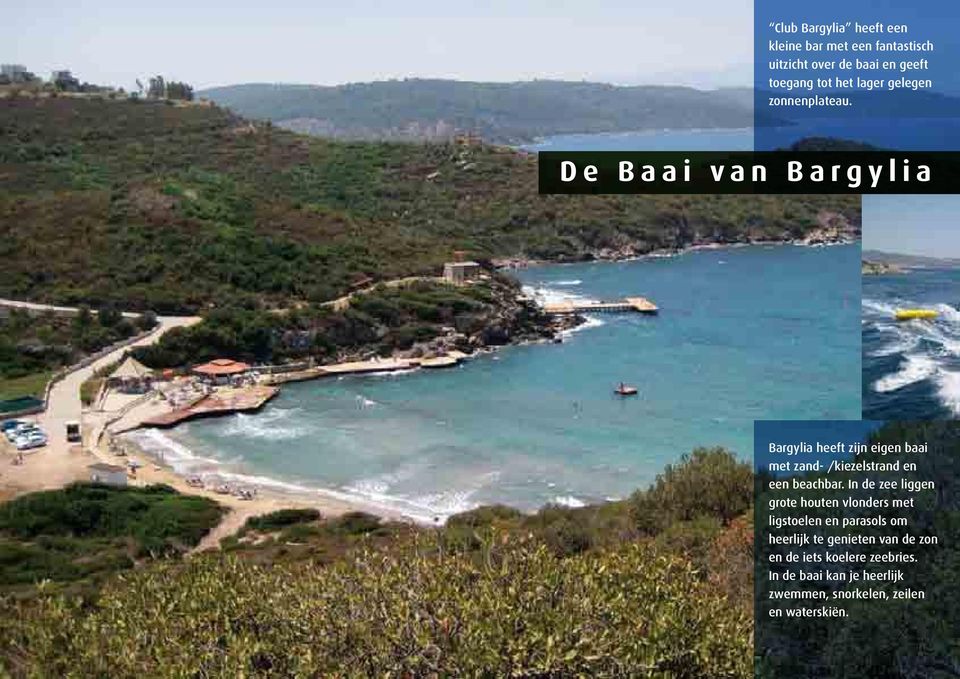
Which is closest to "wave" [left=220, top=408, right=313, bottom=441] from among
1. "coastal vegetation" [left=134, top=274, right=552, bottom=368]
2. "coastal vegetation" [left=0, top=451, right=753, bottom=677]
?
"coastal vegetation" [left=134, top=274, right=552, bottom=368]

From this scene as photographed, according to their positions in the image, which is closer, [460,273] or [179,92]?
[460,273]

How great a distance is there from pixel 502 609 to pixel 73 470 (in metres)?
23.4

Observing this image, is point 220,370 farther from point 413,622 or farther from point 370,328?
point 413,622

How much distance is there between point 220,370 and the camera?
40.4m

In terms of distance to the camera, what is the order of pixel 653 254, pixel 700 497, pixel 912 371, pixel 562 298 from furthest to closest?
pixel 653 254 < pixel 562 298 < pixel 700 497 < pixel 912 371

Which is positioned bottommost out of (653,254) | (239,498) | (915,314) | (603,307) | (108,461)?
(239,498)

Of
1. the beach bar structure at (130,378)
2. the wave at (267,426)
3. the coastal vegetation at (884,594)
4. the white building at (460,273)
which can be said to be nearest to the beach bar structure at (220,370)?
the beach bar structure at (130,378)

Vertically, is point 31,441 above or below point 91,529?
above

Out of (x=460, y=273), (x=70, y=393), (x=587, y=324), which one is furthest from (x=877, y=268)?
(x=460, y=273)

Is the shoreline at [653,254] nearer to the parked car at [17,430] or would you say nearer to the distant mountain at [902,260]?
the parked car at [17,430]

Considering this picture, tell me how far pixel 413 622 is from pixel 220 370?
3359cm

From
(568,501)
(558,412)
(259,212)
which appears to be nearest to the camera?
(568,501)

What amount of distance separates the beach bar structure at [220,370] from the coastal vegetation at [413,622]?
97.1 ft

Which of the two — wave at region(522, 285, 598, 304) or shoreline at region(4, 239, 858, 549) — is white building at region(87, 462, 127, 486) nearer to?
shoreline at region(4, 239, 858, 549)
